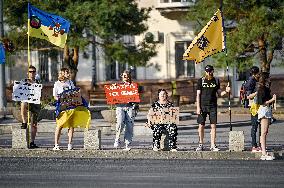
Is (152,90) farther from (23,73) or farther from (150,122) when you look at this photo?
(150,122)

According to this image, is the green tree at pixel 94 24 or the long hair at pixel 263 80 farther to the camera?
the green tree at pixel 94 24

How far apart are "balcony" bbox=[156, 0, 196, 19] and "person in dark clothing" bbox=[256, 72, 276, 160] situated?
69.8 ft

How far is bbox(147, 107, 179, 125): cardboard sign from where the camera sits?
53.9 ft

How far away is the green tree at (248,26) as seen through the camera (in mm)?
28891

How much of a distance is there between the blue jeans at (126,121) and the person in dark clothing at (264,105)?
284 cm

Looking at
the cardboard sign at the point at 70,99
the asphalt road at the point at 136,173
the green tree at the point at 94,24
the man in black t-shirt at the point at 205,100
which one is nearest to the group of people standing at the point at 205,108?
the man in black t-shirt at the point at 205,100

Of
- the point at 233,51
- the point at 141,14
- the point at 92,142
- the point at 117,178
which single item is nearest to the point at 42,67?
the point at 141,14

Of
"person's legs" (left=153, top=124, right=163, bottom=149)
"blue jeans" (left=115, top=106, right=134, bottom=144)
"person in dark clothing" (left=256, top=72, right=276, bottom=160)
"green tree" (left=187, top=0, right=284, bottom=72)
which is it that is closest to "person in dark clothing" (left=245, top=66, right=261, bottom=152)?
"person in dark clothing" (left=256, top=72, right=276, bottom=160)

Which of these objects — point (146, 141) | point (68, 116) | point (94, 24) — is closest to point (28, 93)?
point (68, 116)

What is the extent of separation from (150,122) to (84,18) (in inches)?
549

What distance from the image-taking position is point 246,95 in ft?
55.5

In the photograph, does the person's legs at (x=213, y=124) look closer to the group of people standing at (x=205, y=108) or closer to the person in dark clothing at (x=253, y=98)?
the group of people standing at (x=205, y=108)

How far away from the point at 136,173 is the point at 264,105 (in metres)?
3.45

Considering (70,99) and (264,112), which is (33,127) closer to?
(70,99)
